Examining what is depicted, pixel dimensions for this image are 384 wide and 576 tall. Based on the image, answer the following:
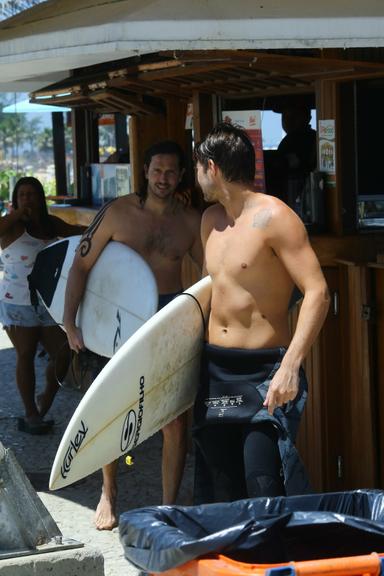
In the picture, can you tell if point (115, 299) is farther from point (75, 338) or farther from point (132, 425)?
point (132, 425)

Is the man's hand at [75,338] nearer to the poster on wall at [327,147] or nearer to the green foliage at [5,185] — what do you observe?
the poster on wall at [327,147]

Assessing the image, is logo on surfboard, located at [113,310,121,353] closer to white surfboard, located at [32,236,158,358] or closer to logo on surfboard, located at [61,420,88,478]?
white surfboard, located at [32,236,158,358]

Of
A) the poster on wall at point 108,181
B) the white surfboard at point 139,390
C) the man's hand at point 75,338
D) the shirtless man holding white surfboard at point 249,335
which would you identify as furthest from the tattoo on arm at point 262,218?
the poster on wall at point 108,181

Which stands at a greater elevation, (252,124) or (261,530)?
(252,124)

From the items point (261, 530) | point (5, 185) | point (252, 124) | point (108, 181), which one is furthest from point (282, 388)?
point (5, 185)

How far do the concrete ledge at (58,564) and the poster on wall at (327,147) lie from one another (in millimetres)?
2240

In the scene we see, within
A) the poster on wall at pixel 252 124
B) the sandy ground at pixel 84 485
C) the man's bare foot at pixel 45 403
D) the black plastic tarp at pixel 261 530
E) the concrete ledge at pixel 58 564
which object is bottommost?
the sandy ground at pixel 84 485

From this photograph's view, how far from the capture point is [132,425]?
4.34m

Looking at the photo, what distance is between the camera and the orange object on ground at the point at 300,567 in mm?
2848

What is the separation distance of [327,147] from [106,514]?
2087 mm

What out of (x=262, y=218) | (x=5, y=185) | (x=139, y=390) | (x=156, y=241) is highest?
(x=262, y=218)

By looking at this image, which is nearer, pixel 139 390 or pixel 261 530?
pixel 261 530

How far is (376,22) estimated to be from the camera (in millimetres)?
3969

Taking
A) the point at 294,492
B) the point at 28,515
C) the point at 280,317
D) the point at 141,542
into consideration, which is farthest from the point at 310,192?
the point at 141,542
